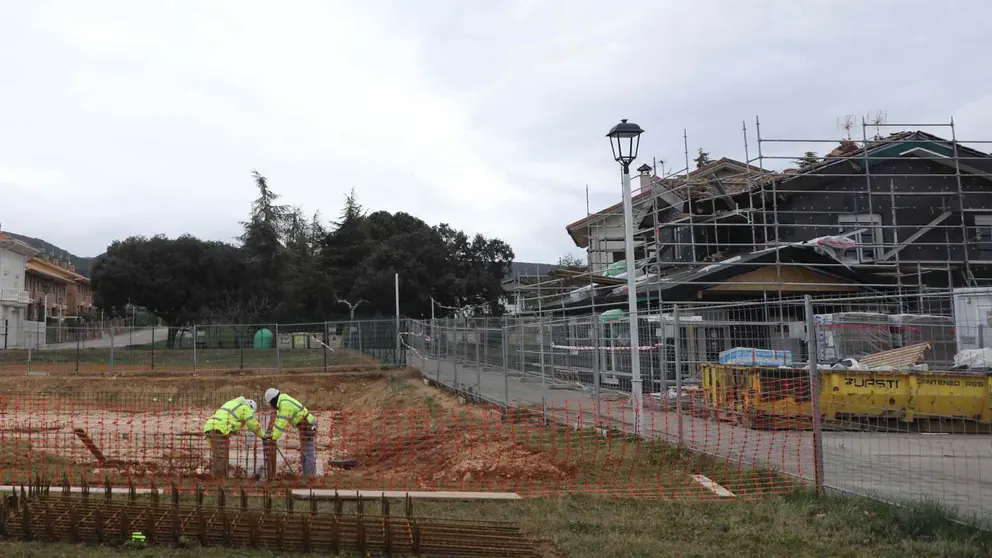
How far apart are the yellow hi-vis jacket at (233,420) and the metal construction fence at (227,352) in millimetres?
18288

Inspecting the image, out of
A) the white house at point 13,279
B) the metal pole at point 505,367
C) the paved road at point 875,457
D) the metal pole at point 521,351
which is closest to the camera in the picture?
the paved road at point 875,457

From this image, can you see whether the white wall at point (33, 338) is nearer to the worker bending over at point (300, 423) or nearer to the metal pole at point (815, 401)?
the worker bending over at point (300, 423)

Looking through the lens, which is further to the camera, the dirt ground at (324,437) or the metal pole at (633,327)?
the metal pole at (633,327)

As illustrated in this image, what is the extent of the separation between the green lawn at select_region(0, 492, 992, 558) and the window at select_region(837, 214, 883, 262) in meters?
15.7

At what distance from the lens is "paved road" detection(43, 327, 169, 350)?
32.2 meters

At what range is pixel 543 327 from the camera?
16.1 m

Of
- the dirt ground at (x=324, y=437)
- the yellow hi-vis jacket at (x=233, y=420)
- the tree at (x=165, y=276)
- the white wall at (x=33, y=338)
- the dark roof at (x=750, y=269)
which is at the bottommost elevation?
the dirt ground at (x=324, y=437)

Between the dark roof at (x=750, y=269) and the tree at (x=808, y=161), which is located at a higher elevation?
the tree at (x=808, y=161)

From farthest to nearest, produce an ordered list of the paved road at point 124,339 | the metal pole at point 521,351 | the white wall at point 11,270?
the white wall at point 11,270
the paved road at point 124,339
the metal pole at point 521,351

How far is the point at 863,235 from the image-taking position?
78.4 ft

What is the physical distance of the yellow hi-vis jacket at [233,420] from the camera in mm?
10781

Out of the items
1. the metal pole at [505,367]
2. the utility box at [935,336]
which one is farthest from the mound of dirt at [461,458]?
the utility box at [935,336]

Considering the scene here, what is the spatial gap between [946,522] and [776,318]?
11.7 ft

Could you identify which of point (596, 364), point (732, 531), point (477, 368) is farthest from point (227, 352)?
point (732, 531)
